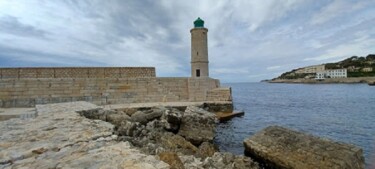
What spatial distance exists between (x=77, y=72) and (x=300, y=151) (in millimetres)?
12767

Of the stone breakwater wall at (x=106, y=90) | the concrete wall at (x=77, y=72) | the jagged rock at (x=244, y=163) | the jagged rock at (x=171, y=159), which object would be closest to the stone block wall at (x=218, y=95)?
the stone breakwater wall at (x=106, y=90)

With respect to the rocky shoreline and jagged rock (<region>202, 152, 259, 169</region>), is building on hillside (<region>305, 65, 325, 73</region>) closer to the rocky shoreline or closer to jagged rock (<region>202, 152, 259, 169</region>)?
the rocky shoreline

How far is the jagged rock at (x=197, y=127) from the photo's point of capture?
26.9 ft

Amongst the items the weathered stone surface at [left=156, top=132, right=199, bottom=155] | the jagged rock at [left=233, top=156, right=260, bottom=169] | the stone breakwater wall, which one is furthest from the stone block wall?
the jagged rock at [left=233, top=156, right=260, bottom=169]

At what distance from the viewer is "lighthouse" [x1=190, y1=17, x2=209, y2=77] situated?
18148 mm

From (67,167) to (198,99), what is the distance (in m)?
12.7

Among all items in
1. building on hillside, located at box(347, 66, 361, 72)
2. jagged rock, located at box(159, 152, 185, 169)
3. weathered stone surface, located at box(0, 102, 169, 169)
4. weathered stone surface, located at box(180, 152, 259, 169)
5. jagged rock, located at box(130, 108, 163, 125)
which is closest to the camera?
weathered stone surface, located at box(0, 102, 169, 169)

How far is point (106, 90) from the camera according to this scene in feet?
44.5

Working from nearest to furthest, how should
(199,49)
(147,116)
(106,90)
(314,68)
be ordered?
(147,116)
(106,90)
(199,49)
(314,68)

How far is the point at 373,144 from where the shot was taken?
9.28m

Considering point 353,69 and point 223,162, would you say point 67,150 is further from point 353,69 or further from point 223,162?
point 353,69

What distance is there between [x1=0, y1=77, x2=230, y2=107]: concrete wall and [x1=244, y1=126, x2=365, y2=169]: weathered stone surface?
8925mm

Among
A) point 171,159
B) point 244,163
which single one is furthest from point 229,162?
point 171,159

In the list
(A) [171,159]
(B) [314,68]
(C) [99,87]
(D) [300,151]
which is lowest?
(D) [300,151]
